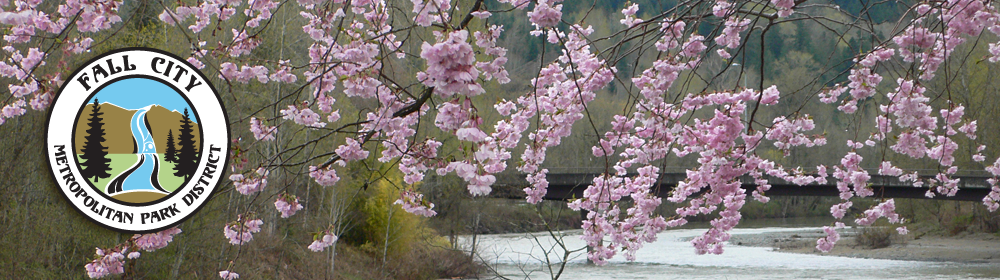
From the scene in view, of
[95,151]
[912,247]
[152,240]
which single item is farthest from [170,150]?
[912,247]

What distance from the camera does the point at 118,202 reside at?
16.0 feet

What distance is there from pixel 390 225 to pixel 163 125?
1074 centimetres

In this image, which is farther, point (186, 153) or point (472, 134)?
point (186, 153)

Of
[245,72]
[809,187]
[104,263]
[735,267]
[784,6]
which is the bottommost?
[735,267]

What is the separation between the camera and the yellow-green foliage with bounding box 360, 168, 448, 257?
1670 centimetres

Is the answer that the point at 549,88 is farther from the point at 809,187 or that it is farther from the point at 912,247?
the point at 912,247

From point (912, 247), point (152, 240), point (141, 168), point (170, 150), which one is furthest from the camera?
point (912, 247)

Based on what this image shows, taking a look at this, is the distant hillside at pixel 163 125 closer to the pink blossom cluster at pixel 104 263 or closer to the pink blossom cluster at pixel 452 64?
the pink blossom cluster at pixel 104 263

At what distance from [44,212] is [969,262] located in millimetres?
20766

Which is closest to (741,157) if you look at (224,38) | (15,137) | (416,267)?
(15,137)

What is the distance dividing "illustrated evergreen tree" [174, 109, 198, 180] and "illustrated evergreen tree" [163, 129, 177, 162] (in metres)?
0.05

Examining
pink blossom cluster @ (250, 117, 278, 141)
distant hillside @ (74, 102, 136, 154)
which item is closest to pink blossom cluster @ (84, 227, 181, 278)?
pink blossom cluster @ (250, 117, 278, 141)

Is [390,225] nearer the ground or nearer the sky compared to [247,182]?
nearer the ground

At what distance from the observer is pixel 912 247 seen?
24.4 metres
